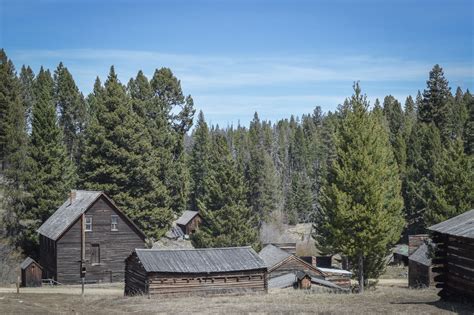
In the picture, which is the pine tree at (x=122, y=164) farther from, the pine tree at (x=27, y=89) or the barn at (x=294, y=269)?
the pine tree at (x=27, y=89)

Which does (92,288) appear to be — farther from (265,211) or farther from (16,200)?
(265,211)

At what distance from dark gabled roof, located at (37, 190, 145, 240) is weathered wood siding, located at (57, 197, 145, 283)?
60 cm

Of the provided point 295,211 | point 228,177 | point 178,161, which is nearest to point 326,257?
point 228,177

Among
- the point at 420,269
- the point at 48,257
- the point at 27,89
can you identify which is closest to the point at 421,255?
the point at 420,269

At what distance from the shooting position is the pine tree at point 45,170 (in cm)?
6175

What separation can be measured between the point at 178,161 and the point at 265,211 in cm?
3180

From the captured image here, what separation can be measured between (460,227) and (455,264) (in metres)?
2.19

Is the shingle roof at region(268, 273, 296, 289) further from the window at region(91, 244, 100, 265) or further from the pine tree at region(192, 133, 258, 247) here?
the window at region(91, 244, 100, 265)

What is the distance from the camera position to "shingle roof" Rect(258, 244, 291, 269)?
49562mm

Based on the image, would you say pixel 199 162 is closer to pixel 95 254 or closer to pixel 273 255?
pixel 95 254

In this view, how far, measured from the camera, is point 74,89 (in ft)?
328

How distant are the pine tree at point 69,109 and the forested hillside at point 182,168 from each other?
0.18m

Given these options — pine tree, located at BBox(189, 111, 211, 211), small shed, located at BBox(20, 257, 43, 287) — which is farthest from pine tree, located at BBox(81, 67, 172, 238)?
pine tree, located at BBox(189, 111, 211, 211)

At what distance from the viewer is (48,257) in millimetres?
55625
